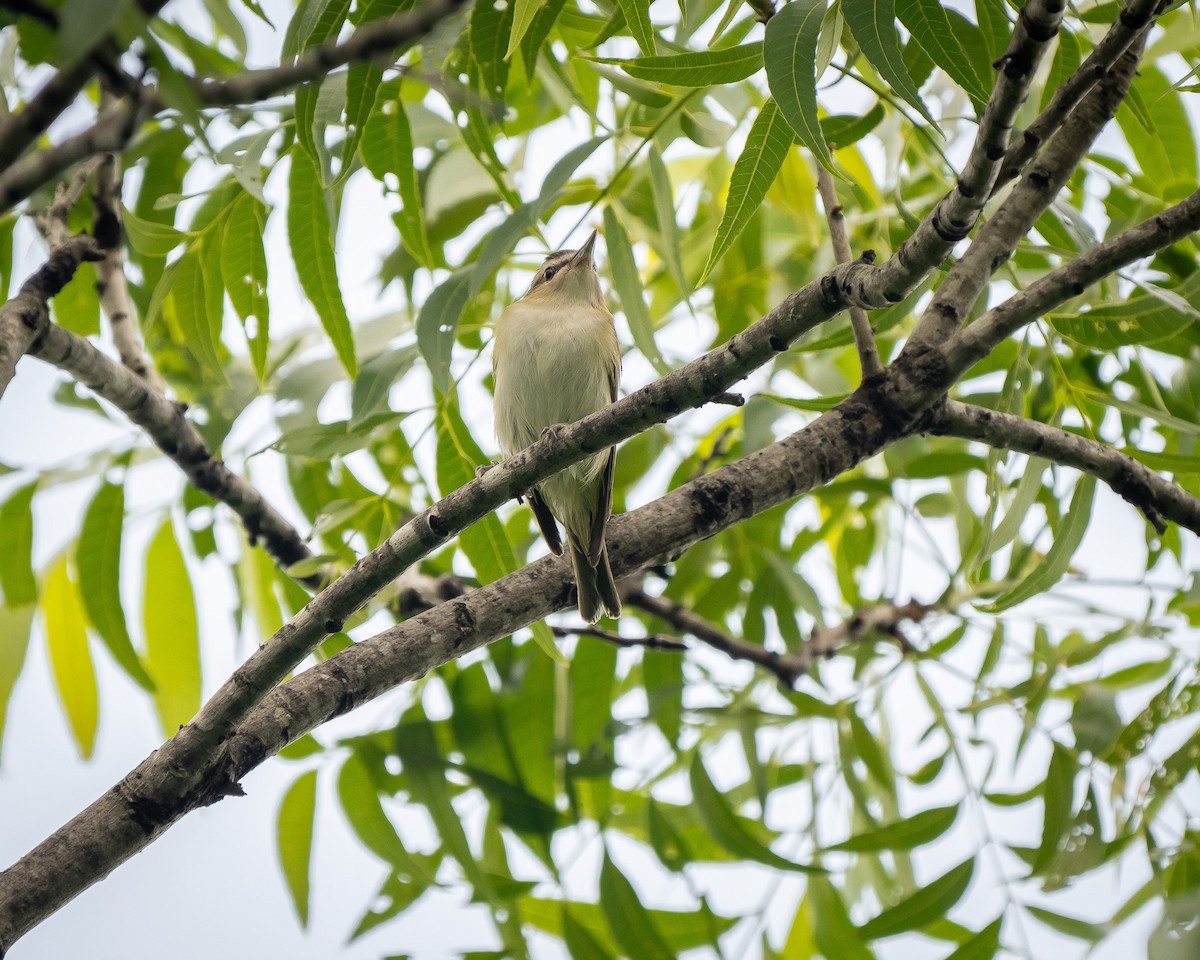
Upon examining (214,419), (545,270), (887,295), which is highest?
(545,270)

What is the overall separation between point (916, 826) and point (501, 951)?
1.32 metres

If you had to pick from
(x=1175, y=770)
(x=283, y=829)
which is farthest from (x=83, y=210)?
(x=1175, y=770)

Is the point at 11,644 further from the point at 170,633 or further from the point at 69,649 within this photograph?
the point at 170,633

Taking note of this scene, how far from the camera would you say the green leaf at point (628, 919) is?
3029 millimetres

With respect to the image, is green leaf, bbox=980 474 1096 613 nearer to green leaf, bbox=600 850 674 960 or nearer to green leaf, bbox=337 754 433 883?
green leaf, bbox=600 850 674 960

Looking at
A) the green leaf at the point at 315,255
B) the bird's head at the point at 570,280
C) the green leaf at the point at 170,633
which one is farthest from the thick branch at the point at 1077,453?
the green leaf at the point at 170,633

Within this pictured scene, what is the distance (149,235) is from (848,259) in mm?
1680

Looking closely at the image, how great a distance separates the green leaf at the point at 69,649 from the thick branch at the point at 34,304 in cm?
145

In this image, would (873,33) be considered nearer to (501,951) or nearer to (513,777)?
(513,777)

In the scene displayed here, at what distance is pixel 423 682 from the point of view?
3.42 metres

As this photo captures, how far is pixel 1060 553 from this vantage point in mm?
2576

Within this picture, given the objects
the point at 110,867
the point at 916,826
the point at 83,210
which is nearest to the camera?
the point at 110,867

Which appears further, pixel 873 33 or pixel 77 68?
pixel 873 33

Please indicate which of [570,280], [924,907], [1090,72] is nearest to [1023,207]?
[1090,72]
